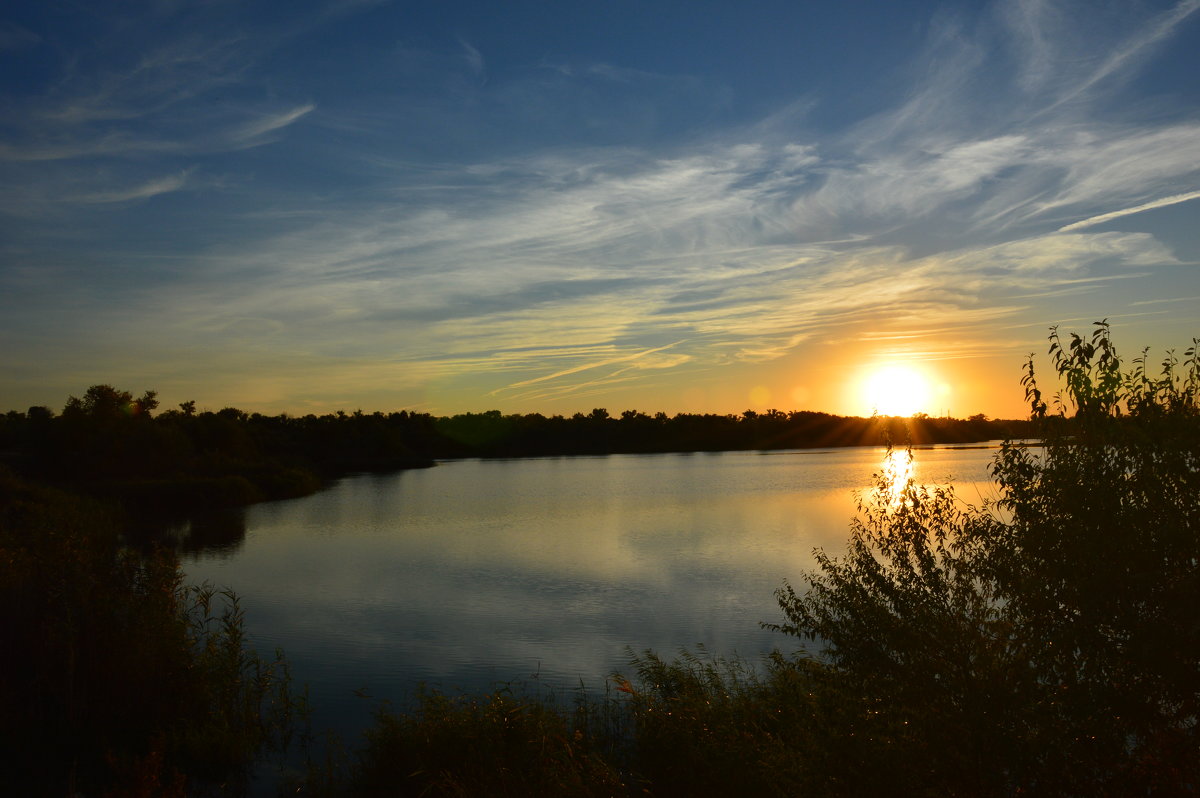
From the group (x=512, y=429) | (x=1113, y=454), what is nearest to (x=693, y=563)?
(x=1113, y=454)

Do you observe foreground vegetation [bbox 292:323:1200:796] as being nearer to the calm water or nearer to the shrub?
the shrub

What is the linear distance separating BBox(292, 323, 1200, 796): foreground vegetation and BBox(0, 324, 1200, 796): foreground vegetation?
0.07 feet

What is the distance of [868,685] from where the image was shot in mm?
8156

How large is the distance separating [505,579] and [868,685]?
1850cm

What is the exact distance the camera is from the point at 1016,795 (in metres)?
6.37

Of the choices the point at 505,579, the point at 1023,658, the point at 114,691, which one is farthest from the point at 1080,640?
the point at 505,579

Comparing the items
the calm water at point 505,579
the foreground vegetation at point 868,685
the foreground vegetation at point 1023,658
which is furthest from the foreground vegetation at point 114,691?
the foreground vegetation at point 1023,658

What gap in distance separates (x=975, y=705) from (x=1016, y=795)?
681 millimetres

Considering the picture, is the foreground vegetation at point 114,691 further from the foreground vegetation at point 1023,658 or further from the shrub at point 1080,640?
the shrub at point 1080,640

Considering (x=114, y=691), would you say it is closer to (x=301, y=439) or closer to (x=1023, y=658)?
(x=1023, y=658)

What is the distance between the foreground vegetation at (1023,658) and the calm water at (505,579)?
A: 2.26 meters

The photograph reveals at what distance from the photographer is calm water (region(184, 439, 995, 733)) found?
16.2 metres

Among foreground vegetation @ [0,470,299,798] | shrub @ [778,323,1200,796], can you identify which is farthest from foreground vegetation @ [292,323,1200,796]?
foreground vegetation @ [0,470,299,798]

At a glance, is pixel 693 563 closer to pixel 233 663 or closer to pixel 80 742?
pixel 233 663
